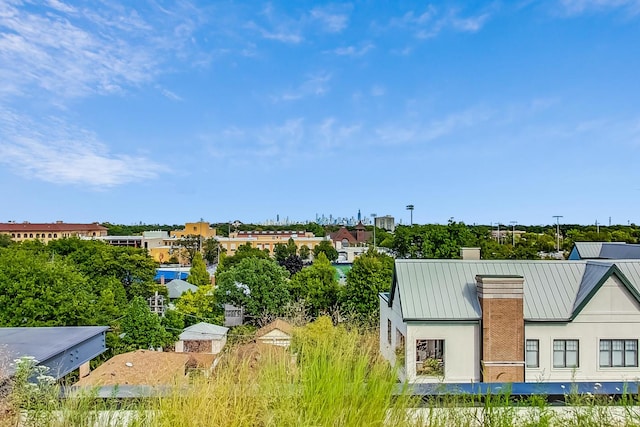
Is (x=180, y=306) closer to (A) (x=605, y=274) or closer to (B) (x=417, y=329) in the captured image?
(B) (x=417, y=329)

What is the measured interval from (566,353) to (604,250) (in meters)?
8.15

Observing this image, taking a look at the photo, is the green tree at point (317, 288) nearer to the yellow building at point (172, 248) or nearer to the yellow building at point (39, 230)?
the yellow building at point (172, 248)

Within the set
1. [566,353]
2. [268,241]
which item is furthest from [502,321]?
[268,241]

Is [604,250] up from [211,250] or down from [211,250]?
up

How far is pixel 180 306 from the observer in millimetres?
25984

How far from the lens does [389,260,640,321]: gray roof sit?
11.8 metres

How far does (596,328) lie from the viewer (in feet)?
38.5

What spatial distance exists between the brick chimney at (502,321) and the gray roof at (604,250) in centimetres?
755

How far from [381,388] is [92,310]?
17.6 metres

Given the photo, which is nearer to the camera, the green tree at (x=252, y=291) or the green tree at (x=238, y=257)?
the green tree at (x=252, y=291)

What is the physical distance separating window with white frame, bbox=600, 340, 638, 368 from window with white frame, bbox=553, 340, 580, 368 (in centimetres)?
62

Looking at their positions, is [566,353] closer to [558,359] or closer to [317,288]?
[558,359]

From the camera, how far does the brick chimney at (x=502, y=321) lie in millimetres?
11328

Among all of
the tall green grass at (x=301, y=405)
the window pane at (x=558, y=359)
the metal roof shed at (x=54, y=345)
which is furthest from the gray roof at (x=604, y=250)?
the metal roof shed at (x=54, y=345)
